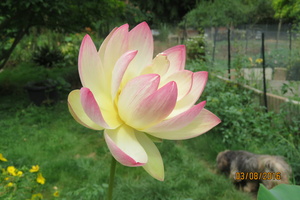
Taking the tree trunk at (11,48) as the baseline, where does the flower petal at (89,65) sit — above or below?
above

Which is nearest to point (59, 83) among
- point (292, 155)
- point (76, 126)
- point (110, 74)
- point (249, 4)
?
point (76, 126)

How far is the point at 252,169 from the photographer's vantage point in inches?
75.2

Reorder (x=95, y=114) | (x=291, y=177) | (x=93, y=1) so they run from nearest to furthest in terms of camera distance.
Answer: (x=95, y=114) < (x=291, y=177) < (x=93, y=1)

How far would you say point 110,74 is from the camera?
0.42 m

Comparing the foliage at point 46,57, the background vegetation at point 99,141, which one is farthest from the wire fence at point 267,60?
the foliage at point 46,57

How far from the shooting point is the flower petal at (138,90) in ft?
1.23

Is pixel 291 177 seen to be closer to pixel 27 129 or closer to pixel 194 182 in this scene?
pixel 194 182

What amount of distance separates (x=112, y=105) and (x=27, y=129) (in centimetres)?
304

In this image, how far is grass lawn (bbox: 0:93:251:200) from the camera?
6.17ft

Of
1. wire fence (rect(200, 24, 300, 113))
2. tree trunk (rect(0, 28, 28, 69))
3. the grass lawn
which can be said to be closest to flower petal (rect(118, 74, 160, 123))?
the grass lawn

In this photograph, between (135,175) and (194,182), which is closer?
(194,182)

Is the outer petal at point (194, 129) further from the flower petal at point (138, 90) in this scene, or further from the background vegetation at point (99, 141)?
the background vegetation at point (99, 141)

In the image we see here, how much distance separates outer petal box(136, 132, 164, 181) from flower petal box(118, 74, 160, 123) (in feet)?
0.13
